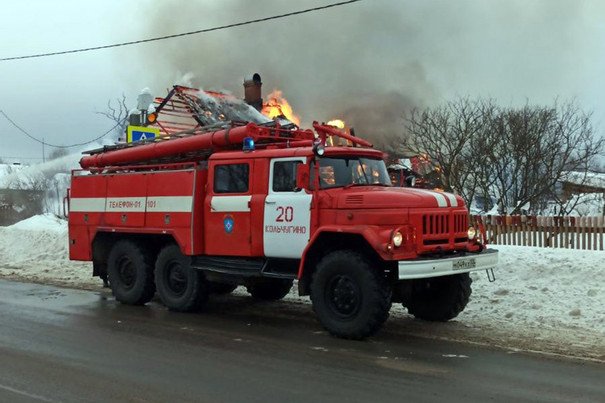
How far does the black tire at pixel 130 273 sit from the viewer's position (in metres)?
9.95

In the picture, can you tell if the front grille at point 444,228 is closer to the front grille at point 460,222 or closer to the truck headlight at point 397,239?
the front grille at point 460,222

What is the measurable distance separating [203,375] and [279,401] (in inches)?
41.9

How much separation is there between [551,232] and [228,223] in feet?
27.4

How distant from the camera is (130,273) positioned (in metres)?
10.3

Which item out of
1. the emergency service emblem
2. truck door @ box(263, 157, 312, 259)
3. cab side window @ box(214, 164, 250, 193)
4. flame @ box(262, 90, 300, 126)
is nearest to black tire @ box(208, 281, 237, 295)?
the emergency service emblem

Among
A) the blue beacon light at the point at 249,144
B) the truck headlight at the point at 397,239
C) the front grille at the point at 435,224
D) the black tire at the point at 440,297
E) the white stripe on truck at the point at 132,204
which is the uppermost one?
the blue beacon light at the point at 249,144

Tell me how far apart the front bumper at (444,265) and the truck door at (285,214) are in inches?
59.3

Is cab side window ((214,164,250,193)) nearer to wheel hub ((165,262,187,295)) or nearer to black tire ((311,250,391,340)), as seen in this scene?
wheel hub ((165,262,187,295))

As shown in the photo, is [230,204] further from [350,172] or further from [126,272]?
[126,272]

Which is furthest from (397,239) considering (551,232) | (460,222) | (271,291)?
(551,232)

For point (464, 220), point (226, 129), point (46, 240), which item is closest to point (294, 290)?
point (226, 129)

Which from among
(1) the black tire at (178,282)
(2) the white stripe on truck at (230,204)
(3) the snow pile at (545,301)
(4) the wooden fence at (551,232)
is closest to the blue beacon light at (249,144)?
(2) the white stripe on truck at (230,204)

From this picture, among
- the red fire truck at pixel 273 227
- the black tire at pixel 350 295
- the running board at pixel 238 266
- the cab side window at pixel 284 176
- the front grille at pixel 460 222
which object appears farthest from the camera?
the running board at pixel 238 266

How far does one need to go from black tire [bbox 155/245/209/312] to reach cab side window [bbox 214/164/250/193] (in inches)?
49.5
